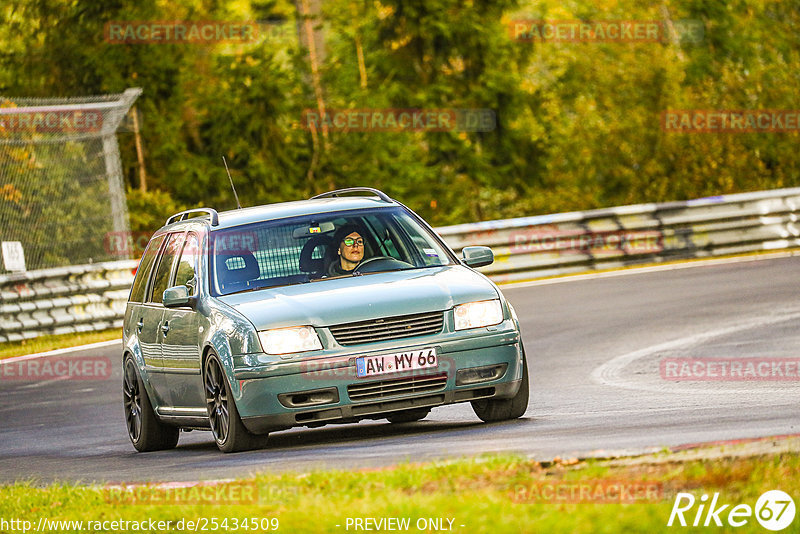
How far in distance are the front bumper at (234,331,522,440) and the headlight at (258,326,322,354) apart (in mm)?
94

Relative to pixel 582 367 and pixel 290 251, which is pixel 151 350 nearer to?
pixel 290 251

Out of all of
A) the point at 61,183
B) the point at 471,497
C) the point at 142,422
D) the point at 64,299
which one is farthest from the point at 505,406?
the point at 61,183

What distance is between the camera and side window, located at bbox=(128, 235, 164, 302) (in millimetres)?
12047

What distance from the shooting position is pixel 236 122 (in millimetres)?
32094

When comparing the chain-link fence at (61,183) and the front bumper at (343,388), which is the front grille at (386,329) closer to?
the front bumper at (343,388)

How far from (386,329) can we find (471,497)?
331 centimetres

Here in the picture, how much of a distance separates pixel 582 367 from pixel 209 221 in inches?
166

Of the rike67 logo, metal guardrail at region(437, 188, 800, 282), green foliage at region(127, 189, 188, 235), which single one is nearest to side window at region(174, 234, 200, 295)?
the rike67 logo

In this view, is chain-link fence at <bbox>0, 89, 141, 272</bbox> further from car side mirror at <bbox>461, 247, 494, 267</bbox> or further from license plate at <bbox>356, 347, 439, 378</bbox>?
license plate at <bbox>356, 347, 439, 378</bbox>

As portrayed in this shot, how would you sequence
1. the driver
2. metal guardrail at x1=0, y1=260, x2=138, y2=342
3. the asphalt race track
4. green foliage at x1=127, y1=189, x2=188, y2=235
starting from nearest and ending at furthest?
1. the asphalt race track
2. the driver
3. metal guardrail at x1=0, y1=260, x2=138, y2=342
4. green foliage at x1=127, y1=189, x2=188, y2=235

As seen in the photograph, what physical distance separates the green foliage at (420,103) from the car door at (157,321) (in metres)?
16.7

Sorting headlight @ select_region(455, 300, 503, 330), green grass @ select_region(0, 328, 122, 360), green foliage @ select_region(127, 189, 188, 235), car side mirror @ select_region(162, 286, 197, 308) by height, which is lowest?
green grass @ select_region(0, 328, 122, 360)

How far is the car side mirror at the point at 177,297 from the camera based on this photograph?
10320 millimetres

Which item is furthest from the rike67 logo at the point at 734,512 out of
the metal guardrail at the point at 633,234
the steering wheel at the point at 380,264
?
the metal guardrail at the point at 633,234
